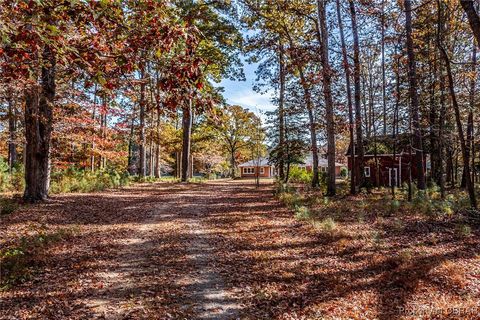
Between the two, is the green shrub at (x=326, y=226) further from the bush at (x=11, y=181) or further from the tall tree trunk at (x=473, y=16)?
the bush at (x=11, y=181)

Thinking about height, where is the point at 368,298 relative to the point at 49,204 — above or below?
below

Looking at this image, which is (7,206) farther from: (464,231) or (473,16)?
(464,231)

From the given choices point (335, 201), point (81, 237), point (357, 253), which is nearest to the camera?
point (357, 253)

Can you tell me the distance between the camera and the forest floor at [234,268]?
Result: 4.09 meters

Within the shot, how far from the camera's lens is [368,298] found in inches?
174

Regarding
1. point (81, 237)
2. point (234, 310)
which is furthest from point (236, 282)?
point (81, 237)

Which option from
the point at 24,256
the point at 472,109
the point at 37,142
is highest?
the point at 472,109

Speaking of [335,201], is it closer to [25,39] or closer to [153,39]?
[153,39]

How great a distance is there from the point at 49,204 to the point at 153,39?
362 inches

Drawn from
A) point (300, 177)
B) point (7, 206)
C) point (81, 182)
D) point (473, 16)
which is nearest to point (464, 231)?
point (473, 16)

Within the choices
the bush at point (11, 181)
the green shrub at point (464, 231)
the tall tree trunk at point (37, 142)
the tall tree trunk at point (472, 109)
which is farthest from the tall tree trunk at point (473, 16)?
Answer: the bush at point (11, 181)

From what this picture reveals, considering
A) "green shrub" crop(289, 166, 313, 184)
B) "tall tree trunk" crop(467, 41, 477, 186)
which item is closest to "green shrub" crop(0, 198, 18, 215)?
"tall tree trunk" crop(467, 41, 477, 186)

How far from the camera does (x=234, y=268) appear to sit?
5.52 m

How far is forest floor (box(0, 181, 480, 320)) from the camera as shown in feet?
13.4
